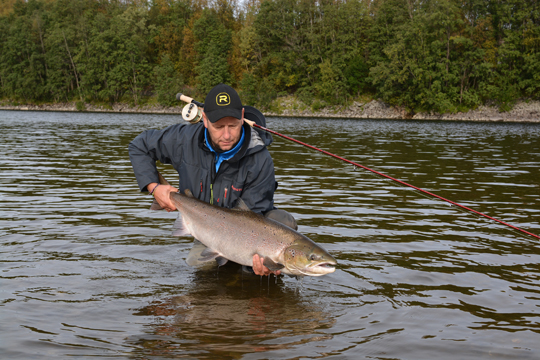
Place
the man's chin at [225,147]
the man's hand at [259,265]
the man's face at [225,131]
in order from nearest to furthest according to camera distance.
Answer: the man's hand at [259,265], the man's face at [225,131], the man's chin at [225,147]

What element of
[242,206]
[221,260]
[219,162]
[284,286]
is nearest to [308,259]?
[242,206]

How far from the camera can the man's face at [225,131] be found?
4887mm

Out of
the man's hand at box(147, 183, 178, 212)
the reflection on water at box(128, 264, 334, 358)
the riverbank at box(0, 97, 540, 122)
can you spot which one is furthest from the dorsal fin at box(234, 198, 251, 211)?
the riverbank at box(0, 97, 540, 122)

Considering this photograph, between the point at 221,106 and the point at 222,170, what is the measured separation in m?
0.72

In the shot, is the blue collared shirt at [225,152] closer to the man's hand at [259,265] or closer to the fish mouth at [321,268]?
the man's hand at [259,265]

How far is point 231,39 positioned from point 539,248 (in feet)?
288

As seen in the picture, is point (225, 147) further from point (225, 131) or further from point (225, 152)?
point (225, 131)

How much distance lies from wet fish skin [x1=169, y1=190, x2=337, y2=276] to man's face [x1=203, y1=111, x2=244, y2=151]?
587 millimetres

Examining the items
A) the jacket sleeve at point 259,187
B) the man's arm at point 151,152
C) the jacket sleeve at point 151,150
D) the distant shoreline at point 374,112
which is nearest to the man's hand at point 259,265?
the jacket sleeve at point 259,187

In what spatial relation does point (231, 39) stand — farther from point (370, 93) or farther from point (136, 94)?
point (370, 93)

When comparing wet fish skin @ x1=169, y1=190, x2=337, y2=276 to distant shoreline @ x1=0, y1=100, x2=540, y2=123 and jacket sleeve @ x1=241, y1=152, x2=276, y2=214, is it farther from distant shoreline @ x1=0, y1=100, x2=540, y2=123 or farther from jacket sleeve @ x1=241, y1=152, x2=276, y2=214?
distant shoreline @ x1=0, y1=100, x2=540, y2=123

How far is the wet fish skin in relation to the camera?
420 cm

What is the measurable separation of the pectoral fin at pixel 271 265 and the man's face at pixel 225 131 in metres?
1.27

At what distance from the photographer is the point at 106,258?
5.95 meters
